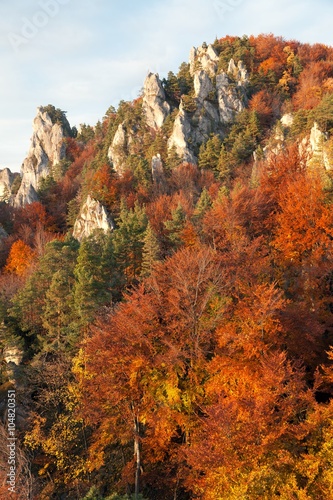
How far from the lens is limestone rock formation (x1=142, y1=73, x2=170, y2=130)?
69.9 m

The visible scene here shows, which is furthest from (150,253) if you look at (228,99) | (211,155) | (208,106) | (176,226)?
(228,99)

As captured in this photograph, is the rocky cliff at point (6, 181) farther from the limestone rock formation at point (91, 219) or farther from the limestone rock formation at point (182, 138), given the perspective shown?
the limestone rock formation at point (182, 138)

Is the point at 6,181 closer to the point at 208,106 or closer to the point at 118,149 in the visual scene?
the point at 118,149

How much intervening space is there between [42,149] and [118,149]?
37.7m

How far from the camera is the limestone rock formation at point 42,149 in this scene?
297ft

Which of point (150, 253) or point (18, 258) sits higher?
point (18, 258)

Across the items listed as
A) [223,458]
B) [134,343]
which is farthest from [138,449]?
[223,458]

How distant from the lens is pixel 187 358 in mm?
17344

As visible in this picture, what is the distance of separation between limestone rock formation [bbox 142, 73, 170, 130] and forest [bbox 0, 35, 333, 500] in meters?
35.1

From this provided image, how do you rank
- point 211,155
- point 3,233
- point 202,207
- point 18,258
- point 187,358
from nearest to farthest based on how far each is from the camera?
point 187,358 → point 202,207 → point 18,258 → point 3,233 → point 211,155

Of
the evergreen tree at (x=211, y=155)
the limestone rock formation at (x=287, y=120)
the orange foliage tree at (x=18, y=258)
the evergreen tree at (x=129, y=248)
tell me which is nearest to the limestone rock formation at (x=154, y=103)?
the evergreen tree at (x=211, y=155)

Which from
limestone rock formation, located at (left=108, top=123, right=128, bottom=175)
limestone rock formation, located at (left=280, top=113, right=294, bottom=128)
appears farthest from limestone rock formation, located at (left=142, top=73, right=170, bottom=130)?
limestone rock formation, located at (left=280, top=113, right=294, bottom=128)

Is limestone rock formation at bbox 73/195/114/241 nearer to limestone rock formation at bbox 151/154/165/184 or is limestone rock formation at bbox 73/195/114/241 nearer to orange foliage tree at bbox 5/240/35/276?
orange foliage tree at bbox 5/240/35/276

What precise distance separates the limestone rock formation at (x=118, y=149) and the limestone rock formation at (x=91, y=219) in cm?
1293
